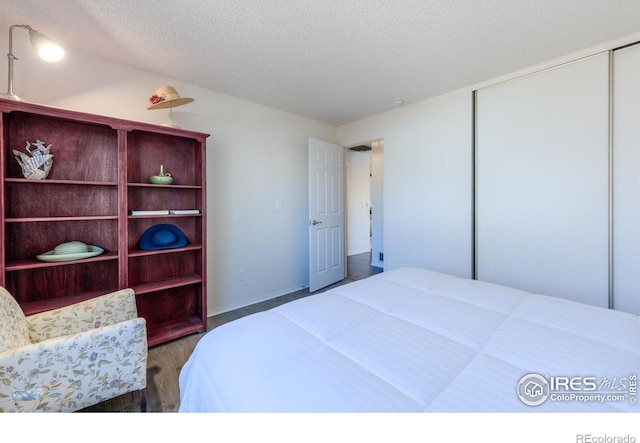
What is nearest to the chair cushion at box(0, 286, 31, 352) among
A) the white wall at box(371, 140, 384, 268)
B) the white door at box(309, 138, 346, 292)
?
the white door at box(309, 138, 346, 292)

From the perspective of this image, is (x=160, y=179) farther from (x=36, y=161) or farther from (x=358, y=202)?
(x=358, y=202)

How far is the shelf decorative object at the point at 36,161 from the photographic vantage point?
1705 millimetres

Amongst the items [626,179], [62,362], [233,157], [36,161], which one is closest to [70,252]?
[36,161]

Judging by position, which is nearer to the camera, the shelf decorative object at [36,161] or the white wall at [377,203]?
the shelf decorative object at [36,161]

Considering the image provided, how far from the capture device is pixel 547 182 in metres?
2.24

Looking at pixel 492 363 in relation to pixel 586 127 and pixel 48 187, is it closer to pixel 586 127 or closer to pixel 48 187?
pixel 586 127

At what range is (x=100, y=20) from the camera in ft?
5.50

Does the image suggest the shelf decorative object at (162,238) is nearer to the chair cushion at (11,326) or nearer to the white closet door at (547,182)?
the chair cushion at (11,326)

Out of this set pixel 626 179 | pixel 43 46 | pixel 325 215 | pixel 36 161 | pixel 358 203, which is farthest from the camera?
pixel 358 203

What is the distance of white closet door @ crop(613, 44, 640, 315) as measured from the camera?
1.87 meters

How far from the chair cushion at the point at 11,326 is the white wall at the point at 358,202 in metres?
4.89

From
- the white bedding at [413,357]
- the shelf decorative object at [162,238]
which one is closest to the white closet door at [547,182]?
the white bedding at [413,357]

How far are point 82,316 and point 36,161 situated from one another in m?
1.10
